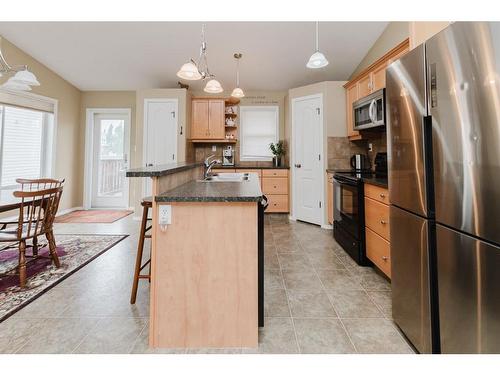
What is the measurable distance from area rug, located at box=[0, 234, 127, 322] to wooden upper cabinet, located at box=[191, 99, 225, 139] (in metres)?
2.50

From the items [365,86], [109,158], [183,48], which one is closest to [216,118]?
[183,48]

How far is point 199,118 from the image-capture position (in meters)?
4.91

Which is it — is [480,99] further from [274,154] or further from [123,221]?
[123,221]

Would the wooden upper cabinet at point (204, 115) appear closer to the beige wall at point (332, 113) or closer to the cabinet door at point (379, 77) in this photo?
the beige wall at point (332, 113)

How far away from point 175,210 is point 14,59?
462 cm

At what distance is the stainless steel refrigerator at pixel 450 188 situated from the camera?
0.88 m

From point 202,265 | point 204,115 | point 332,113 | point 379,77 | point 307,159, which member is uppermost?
point 204,115

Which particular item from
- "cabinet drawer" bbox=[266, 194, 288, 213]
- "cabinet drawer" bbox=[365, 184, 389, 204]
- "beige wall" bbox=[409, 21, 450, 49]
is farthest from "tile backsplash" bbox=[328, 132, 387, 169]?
"beige wall" bbox=[409, 21, 450, 49]

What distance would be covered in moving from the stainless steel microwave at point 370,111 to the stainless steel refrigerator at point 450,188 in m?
1.40

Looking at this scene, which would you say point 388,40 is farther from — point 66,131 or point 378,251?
point 66,131

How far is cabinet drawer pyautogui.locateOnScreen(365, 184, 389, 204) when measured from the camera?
2.06 m

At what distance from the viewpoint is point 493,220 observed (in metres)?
0.87

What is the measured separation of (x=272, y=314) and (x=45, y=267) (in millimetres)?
2364
